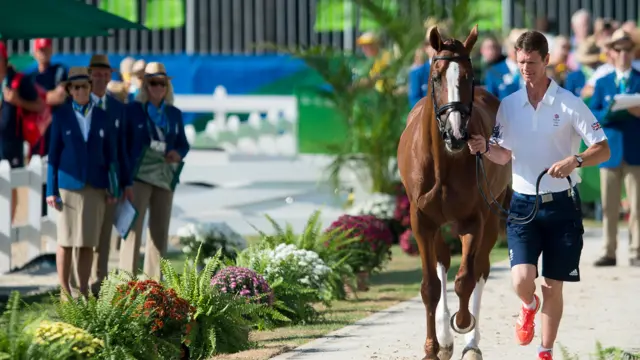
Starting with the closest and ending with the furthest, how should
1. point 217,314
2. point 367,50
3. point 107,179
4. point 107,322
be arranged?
1. point 107,322
2. point 217,314
3. point 107,179
4. point 367,50

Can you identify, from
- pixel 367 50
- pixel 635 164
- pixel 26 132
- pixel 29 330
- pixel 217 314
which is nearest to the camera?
pixel 29 330

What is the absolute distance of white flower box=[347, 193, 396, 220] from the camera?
14.4 meters

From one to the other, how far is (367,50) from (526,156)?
30.6ft

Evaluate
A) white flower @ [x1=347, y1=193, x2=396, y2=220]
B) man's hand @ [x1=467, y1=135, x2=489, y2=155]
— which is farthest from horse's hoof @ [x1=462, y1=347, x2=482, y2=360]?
white flower @ [x1=347, y1=193, x2=396, y2=220]

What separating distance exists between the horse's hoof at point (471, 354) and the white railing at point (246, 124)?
1044 cm

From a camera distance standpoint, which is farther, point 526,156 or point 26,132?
point 26,132

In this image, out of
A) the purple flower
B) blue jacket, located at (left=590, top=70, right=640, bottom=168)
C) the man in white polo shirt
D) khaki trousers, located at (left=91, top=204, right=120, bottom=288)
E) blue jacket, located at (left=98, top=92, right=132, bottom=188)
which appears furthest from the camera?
blue jacket, located at (left=590, top=70, right=640, bottom=168)

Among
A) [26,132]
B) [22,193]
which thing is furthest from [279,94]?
[22,193]

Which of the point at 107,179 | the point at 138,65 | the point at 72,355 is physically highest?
the point at 138,65

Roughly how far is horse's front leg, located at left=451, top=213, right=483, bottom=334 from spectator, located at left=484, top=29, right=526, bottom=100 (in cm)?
581

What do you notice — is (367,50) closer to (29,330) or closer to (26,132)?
(26,132)

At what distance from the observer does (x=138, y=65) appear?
13.0 meters

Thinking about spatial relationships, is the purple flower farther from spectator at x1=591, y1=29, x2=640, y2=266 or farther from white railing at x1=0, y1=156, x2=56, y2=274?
spectator at x1=591, y1=29, x2=640, y2=266

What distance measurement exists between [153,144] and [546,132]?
15.4 feet
